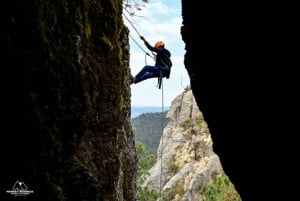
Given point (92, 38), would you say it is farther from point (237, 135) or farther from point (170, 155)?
point (170, 155)

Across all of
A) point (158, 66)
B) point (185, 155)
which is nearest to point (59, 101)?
point (158, 66)

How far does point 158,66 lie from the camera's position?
989 cm

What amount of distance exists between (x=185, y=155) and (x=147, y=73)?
2969 centimetres

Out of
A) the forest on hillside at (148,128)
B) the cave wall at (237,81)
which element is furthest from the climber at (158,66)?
the forest on hillside at (148,128)

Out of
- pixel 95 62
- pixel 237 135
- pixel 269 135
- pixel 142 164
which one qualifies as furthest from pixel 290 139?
pixel 142 164

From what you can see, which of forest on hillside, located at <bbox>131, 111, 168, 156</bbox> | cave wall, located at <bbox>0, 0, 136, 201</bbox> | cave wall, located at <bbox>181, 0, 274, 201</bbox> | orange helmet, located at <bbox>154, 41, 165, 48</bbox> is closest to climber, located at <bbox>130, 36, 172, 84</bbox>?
orange helmet, located at <bbox>154, 41, 165, 48</bbox>

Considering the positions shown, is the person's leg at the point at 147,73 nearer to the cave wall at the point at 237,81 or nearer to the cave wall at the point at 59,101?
the cave wall at the point at 59,101

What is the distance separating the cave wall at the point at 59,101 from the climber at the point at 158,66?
4.11 m

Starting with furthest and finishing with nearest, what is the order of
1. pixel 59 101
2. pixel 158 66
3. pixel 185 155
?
pixel 185 155
pixel 158 66
pixel 59 101

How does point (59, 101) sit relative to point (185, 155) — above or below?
above

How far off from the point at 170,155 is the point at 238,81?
36.2 meters

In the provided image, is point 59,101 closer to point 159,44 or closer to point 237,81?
point 237,81

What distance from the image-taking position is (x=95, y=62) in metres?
5.14

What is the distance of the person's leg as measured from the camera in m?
9.68
